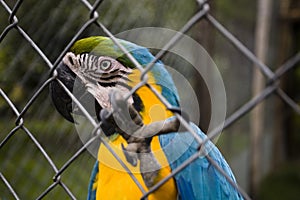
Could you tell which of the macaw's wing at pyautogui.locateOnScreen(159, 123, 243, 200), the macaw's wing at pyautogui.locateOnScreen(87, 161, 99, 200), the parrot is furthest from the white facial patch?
the macaw's wing at pyautogui.locateOnScreen(87, 161, 99, 200)

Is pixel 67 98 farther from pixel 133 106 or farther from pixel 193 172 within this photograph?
pixel 193 172

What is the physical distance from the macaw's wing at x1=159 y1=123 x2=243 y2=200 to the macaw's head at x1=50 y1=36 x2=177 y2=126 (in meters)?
0.10

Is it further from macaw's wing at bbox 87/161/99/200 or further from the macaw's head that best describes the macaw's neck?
macaw's wing at bbox 87/161/99/200

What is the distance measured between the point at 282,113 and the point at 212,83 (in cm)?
179

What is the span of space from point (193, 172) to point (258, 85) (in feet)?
7.75

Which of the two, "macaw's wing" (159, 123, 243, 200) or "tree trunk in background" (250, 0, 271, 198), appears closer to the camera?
"macaw's wing" (159, 123, 243, 200)

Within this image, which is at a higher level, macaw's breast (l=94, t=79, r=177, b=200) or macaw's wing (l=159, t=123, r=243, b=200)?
macaw's breast (l=94, t=79, r=177, b=200)

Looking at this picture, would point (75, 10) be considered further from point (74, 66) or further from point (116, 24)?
point (74, 66)

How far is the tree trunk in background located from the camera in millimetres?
3266

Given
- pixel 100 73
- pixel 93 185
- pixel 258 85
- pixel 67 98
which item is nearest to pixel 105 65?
pixel 100 73

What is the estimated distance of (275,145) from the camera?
12.7ft

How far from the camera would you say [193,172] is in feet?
3.30

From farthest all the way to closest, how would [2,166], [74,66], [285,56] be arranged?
[285,56] < [2,166] < [74,66]

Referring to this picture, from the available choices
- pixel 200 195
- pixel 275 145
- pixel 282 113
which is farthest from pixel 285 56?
pixel 200 195
